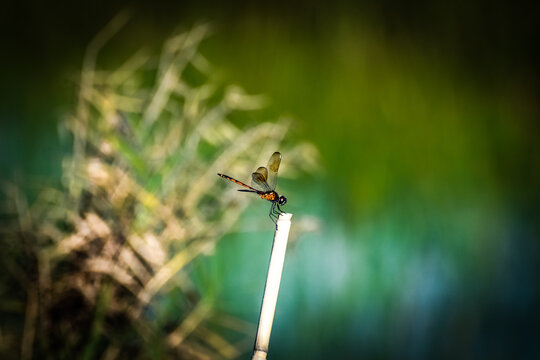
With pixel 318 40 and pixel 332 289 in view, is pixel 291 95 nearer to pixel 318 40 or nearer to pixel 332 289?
pixel 318 40

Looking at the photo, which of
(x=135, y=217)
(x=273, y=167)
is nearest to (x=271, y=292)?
(x=273, y=167)

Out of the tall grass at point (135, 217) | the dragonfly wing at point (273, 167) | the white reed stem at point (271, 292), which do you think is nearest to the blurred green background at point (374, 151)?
the tall grass at point (135, 217)

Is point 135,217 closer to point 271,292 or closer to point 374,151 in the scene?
point 374,151

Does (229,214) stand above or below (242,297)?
above

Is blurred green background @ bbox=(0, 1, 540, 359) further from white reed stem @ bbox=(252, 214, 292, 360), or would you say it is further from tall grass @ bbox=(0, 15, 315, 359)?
white reed stem @ bbox=(252, 214, 292, 360)

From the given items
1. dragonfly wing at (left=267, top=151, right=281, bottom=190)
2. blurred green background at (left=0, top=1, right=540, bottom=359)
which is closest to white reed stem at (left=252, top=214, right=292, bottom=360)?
dragonfly wing at (left=267, top=151, right=281, bottom=190)

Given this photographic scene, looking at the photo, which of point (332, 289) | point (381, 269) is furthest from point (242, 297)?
point (381, 269)

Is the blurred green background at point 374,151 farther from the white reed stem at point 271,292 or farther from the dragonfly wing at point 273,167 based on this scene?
the white reed stem at point 271,292
